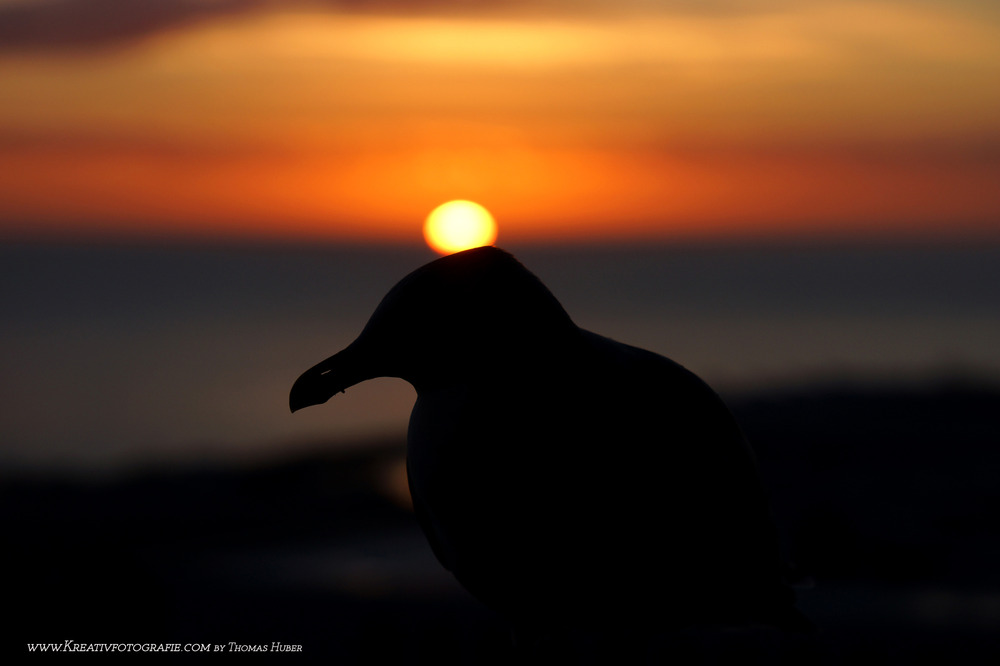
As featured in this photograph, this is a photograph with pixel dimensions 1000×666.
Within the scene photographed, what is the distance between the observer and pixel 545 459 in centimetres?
278

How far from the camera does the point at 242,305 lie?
65000mm

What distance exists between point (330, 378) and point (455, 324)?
14.5 inches

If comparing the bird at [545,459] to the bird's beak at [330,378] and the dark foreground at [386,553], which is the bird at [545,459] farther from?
the dark foreground at [386,553]

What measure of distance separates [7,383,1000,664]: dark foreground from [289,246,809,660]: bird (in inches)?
35.5

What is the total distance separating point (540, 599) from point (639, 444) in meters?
0.50

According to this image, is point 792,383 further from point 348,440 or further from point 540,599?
point 540,599

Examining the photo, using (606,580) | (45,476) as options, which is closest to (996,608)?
(606,580)

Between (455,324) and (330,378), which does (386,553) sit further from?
(455,324)

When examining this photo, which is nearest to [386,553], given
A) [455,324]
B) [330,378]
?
[330,378]

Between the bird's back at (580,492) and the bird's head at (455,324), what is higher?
the bird's head at (455,324)

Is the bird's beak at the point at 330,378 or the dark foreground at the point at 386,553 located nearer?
the bird's beak at the point at 330,378

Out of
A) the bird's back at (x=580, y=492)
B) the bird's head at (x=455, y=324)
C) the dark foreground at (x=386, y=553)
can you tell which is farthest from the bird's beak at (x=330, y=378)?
the dark foreground at (x=386, y=553)

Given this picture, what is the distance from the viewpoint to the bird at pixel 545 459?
2.72m

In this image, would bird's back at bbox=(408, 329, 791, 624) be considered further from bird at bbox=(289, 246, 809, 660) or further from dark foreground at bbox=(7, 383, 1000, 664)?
dark foreground at bbox=(7, 383, 1000, 664)
